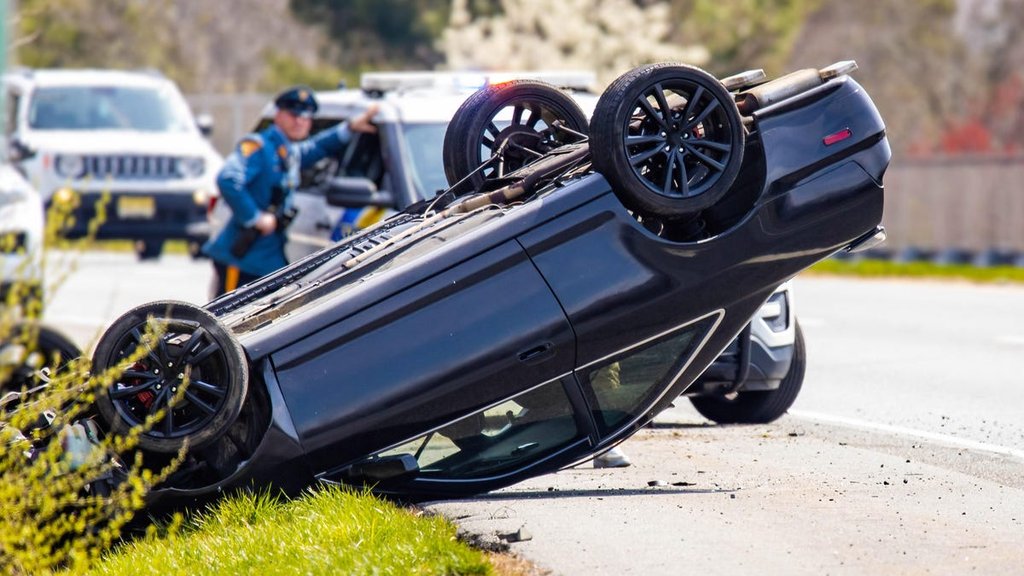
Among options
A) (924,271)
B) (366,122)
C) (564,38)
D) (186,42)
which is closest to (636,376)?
Answer: (366,122)

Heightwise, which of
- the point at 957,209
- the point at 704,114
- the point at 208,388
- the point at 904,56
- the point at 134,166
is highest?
the point at 704,114

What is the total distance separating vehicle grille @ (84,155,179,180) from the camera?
19438mm

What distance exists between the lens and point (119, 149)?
771 inches

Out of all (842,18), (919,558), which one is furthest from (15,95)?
(842,18)

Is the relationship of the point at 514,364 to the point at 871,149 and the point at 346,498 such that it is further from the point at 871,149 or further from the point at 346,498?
the point at 871,149

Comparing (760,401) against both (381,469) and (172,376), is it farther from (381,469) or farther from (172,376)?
(172,376)

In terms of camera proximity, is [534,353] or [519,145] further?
[519,145]

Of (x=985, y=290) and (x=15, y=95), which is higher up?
(x=15, y=95)

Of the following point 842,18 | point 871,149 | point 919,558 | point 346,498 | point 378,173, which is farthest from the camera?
point 842,18

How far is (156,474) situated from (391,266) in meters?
1.11

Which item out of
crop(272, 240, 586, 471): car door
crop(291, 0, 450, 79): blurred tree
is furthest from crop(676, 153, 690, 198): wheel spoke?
crop(291, 0, 450, 79): blurred tree

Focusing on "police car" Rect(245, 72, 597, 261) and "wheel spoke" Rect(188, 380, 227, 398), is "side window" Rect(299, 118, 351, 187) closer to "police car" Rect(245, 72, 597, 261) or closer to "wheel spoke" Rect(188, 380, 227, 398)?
"police car" Rect(245, 72, 597, 261)

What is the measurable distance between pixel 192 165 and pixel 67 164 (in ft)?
4.64

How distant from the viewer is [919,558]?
516 centimetres
